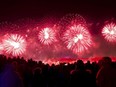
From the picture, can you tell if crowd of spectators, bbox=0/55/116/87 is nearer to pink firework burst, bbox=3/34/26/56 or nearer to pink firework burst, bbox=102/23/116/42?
pink firework burst, bbox=3/34/26/56

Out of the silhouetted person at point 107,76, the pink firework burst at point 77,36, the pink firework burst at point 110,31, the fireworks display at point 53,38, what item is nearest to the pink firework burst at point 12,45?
the fireworks display at point 53,38

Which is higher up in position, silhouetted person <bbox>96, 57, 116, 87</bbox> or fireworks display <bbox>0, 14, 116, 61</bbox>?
fireworks display <bbox>0, 14, 116, 61</bbox>

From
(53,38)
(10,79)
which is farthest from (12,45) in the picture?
(10,79)

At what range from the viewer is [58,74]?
11.3 meters

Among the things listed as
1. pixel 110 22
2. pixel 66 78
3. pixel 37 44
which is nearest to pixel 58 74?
pixel 66 78

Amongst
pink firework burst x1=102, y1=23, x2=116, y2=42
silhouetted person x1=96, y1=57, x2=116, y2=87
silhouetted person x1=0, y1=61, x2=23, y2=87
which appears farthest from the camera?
pink firework burst x1=102, y1=23, x2=116, y2=42

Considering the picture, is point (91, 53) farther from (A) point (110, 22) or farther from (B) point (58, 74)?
(B) point (58, 74)

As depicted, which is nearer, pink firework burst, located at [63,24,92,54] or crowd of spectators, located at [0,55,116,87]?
crowd of spectators, located at [0,55,116,87]

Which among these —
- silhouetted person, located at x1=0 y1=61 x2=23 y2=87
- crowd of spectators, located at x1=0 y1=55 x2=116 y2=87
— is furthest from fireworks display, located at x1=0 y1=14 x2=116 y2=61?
silhouetted person, located at x1=0 y1=61 x2=23 y2=87

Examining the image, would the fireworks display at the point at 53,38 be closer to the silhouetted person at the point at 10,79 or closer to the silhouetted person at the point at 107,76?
the silhouetted person at the point at 10,79

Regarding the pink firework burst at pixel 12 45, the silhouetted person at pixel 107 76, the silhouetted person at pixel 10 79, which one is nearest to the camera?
the silhouetted person at pixel 10 79

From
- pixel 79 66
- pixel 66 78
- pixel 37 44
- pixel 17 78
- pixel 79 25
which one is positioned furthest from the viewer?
pixel 37 44

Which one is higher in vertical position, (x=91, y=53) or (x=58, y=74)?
(x=91, y=53)

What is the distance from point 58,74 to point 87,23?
879 inches
